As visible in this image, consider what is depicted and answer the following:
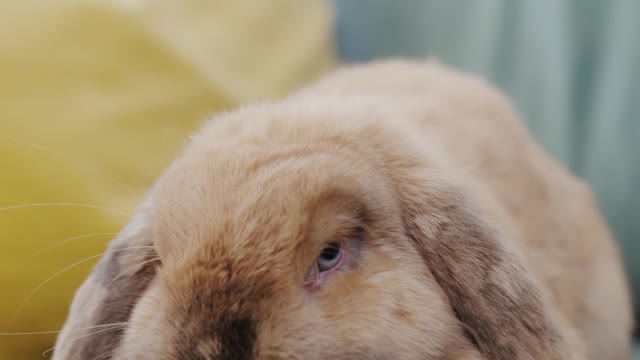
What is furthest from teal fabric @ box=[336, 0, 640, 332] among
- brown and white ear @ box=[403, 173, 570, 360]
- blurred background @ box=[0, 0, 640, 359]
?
brown and white ear @ box=[403, 173, 570, 360]

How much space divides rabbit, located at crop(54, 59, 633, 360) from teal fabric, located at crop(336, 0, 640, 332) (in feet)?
2.68

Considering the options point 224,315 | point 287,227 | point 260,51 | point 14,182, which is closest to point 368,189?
point 287,227

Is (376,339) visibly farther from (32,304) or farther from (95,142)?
(95,142)

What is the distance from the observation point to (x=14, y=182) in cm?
122

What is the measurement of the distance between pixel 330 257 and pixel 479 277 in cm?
19

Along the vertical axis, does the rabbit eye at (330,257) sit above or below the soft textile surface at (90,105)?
below

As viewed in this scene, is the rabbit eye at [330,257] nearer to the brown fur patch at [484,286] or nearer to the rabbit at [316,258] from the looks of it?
the rabbit at [316,258]

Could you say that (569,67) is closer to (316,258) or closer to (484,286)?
(484,286)

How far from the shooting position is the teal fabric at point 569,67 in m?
1.93

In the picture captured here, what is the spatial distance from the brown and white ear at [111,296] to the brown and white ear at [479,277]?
0.34 meters

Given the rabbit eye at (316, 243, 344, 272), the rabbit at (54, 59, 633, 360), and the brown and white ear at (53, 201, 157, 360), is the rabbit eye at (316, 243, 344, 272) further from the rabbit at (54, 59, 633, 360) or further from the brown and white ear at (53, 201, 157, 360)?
the brown and white ear at (53, 201, 157, 360)

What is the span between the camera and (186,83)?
1.64m

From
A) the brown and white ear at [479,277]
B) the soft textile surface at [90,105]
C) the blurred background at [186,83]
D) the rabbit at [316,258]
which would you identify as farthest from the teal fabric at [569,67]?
the brown and white ear at [479,277]

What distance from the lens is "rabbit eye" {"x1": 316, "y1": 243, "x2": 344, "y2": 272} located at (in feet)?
2.87
